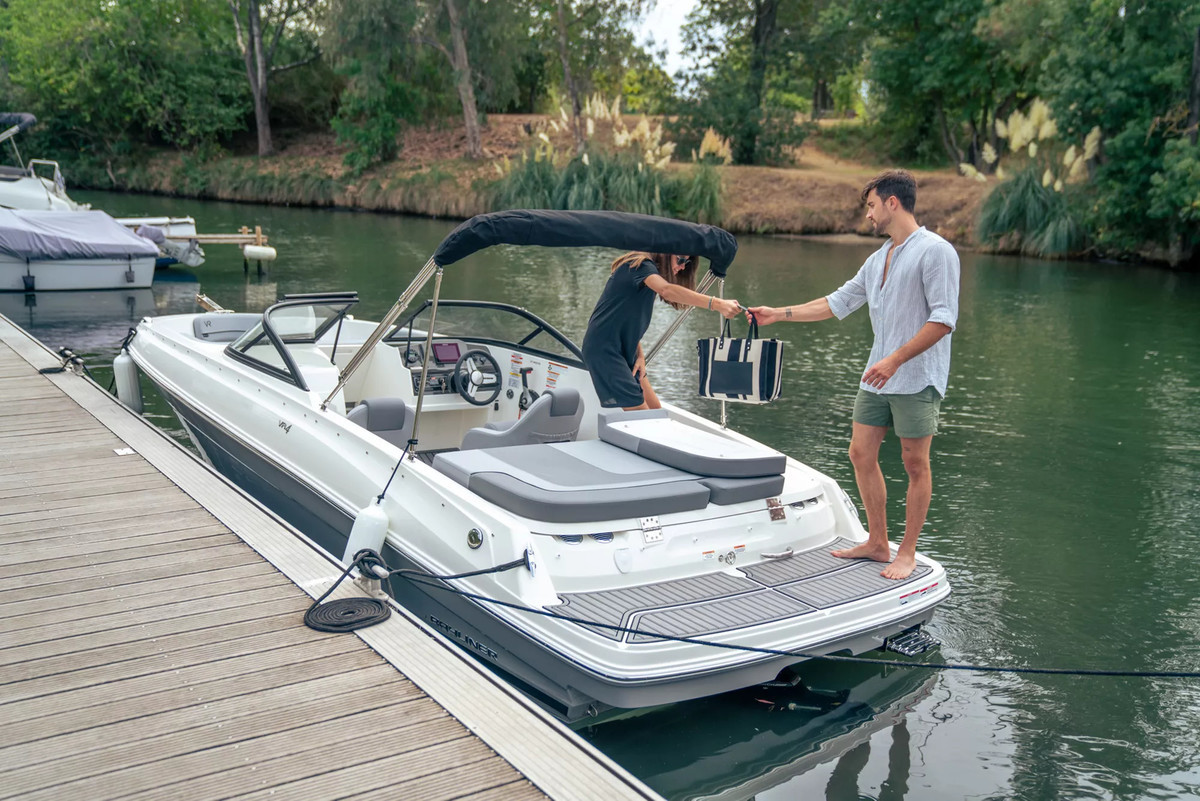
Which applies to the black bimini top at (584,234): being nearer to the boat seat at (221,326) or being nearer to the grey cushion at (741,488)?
the grey cushion at (741,488)

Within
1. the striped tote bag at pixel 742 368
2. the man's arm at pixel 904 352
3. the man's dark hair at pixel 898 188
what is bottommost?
the striped tote bag at pixel 742 368

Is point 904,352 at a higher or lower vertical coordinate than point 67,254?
higher

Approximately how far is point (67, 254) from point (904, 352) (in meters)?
13.8

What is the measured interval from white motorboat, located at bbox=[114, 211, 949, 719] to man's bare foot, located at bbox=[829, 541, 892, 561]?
0.09 meters

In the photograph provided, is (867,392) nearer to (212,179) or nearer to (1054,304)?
(1054,304)

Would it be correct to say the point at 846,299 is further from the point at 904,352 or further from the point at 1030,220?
the point at 1030,220

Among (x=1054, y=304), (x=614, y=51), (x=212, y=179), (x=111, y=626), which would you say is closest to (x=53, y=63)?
(x=212, y=179)

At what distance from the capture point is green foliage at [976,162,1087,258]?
22.4m

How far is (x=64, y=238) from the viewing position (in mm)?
14773

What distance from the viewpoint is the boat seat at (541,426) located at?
539cm

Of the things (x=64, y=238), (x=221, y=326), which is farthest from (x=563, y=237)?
(x=64, y=238)

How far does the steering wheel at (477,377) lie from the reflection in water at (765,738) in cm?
290

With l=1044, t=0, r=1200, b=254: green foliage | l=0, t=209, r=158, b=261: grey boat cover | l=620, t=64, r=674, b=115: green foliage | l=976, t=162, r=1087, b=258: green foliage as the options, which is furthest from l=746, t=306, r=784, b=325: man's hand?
l=620, t=64, r=674, b=115: green foliage

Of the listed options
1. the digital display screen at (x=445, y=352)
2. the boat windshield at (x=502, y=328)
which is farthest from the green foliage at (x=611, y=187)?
the digital display screen at (x=445, y=352)
